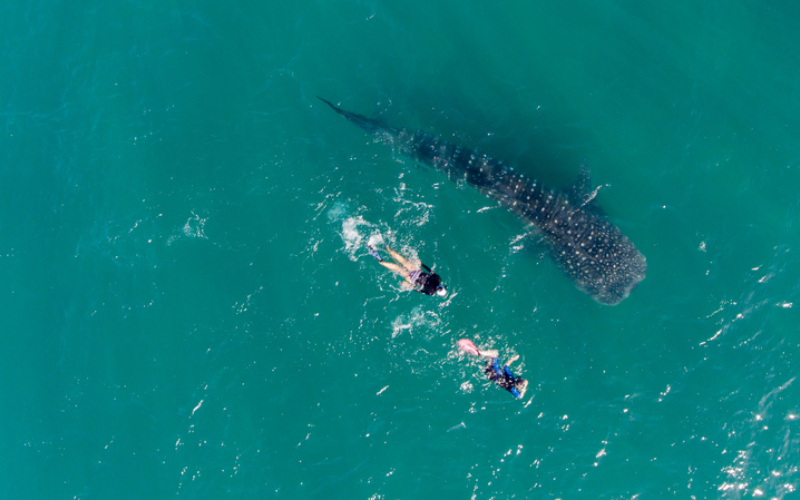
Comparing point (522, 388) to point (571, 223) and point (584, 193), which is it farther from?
point (584, 193)

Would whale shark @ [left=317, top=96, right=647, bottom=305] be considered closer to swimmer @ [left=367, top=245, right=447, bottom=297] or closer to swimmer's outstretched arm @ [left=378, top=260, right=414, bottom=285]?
swimmer @ [left=367, top=245, right=447, bottom=297]

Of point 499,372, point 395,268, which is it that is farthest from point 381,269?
point 499,372

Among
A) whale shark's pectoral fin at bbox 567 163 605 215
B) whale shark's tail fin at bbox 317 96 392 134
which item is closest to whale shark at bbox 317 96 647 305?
whale shark's pectoral fin at bbox 567 163 605 215

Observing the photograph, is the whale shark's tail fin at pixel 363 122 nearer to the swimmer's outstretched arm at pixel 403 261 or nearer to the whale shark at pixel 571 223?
the whale shark at pixel 571 223

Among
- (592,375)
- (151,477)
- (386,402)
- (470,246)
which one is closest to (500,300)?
(470,246)

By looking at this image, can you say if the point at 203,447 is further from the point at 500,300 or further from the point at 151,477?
the point at 500,300
